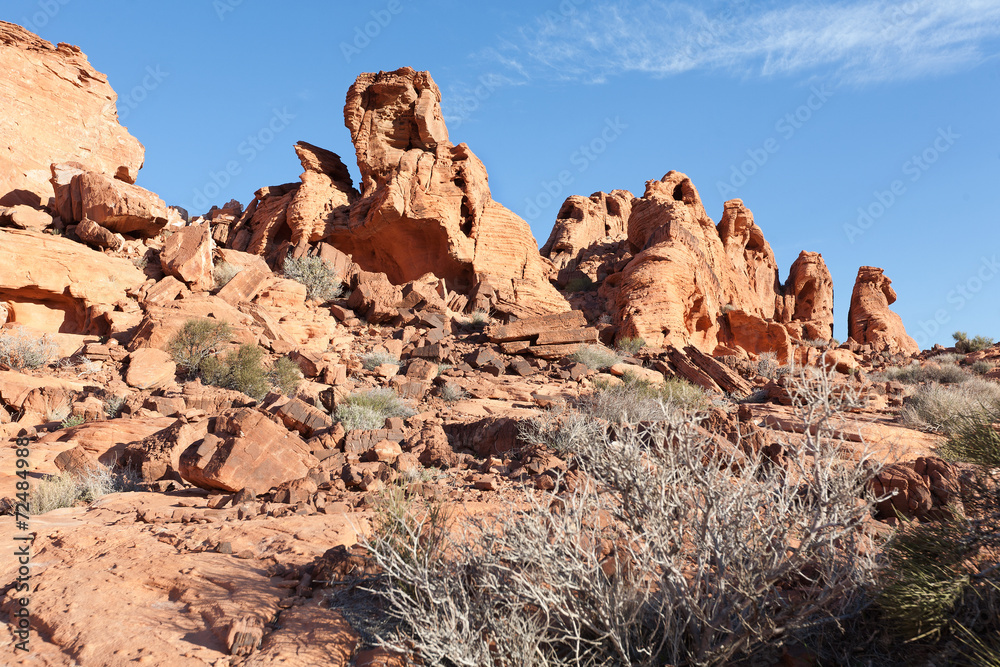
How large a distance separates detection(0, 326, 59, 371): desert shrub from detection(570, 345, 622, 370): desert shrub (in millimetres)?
12585

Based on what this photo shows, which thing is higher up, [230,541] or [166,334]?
[166,334]

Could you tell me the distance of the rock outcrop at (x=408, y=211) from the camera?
851 inches

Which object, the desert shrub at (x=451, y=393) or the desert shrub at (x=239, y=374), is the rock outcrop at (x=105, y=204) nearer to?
the desert shrub at (x=239, y=374)

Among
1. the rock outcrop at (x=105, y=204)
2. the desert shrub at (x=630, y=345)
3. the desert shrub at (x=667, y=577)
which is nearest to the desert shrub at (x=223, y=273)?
the rock outcrop at (x=105, y=204)

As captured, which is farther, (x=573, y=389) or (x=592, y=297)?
(x=592, y=297)

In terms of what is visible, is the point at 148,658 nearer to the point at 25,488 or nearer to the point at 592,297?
the point at 25,488

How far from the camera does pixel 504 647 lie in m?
2.83

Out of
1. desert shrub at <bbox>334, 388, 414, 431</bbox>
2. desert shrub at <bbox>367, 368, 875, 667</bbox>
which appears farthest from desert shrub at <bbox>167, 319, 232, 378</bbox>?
desert shrub at <bbox>367, 368, 875, 667</bbox>

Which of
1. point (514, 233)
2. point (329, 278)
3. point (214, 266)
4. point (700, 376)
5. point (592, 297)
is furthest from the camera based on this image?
point (592, 297)

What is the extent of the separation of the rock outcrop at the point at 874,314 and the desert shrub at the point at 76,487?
3698cm

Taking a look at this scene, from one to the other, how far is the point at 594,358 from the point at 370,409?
7.84 metres

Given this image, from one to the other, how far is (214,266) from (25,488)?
1267 centimetres

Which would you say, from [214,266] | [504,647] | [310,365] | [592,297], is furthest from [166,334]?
[592,297]

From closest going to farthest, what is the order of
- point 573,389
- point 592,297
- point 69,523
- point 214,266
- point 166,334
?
point 69,523 < point 166,334 < point 573,389 < point 214,266 < point 592,297
